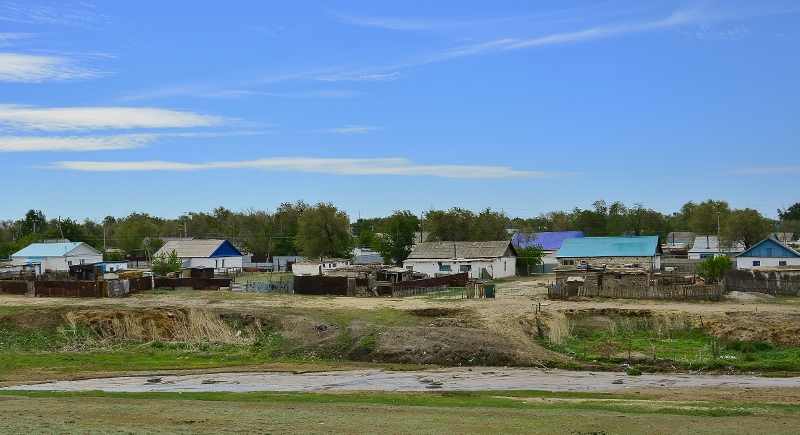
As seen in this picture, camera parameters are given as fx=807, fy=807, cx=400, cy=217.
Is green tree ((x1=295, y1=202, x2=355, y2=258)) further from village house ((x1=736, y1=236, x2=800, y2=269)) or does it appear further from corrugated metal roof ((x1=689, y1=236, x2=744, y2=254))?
village house ((x1=736, y1=236, x2=800, y2=269))

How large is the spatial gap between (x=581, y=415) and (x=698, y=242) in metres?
102

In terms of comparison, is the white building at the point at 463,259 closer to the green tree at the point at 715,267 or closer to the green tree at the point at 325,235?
the green tree at the point at 715,267

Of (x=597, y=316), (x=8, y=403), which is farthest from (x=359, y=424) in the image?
(x=597, y=316)

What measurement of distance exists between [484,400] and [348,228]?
3459 inches

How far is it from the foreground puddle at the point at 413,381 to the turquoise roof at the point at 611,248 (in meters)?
50.1

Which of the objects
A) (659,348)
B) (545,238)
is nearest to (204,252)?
(545,238)

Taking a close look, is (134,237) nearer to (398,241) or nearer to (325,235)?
(325,235)

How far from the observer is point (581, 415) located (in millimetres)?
24641

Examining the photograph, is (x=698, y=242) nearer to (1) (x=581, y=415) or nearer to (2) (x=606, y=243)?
(2) (x=606, y=243)

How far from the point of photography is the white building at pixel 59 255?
96188 millimetres

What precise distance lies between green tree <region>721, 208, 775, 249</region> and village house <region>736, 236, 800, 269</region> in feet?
123

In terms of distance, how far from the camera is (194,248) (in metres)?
101

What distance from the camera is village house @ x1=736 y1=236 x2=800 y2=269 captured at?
2810 inches

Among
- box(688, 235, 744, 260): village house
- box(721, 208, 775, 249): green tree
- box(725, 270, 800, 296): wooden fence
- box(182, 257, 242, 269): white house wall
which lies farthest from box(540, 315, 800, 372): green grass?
box(721, 208, 775, 249): green tree
